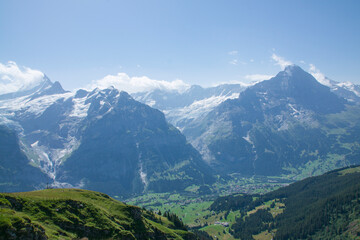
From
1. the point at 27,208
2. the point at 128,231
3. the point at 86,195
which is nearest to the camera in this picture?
the point at 27,208

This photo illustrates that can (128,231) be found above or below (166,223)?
above

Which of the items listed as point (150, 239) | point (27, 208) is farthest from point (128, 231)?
point (27, 208)

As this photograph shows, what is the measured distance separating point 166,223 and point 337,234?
464ft

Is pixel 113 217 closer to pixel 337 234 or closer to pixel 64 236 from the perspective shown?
pixel 64 236

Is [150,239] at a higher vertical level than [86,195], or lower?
lower

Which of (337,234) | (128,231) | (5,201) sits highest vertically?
(5,201)

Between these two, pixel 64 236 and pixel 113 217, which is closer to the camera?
pixel 64 236

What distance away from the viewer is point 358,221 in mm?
192125

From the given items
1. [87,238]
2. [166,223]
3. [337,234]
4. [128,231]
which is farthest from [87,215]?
[337,234]

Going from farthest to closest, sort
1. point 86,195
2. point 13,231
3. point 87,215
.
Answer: point 86,195 → point 87,215 → point 13,231

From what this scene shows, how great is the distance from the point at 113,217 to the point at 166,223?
66.7 meters

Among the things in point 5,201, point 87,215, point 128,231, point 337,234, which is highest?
point 5,201

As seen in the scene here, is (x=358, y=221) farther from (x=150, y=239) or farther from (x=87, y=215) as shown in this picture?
(x=87, y=215)

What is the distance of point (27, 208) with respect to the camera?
200ft
